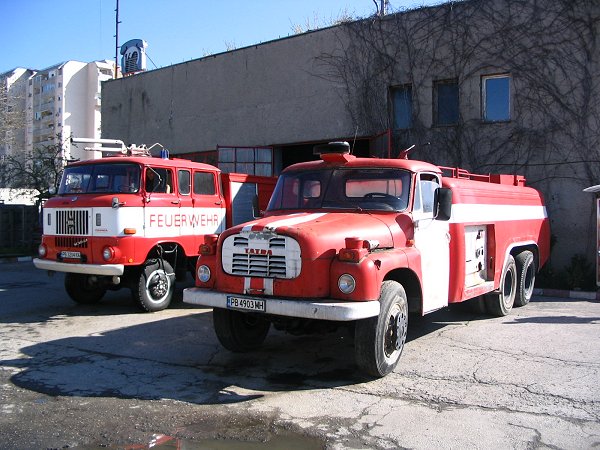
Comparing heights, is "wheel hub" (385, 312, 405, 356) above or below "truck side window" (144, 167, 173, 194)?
below

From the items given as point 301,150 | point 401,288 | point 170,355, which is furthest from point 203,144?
point 401,288

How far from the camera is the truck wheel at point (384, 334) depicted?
17.9 feet

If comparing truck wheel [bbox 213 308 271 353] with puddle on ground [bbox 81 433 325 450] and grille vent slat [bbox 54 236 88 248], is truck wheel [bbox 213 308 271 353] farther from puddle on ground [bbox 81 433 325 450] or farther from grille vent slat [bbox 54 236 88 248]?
grille vent slat [bbox 54 236 88 248]

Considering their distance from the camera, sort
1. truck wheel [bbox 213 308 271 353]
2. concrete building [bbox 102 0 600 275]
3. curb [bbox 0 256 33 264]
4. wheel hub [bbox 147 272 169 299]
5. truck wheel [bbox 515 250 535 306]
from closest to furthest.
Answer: truck wheel [bbox 213 308 271 353] → wheel hub [bbox 147 272 169 299] → truck wheel [bbox 515 250 535 306] → concrete building [bbox 102 0 600 275] → curb [bbox 0 256 33 264]

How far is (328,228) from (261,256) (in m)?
0.75

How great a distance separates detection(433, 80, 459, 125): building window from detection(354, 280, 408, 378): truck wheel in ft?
31.1

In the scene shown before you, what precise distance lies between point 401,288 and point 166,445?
2853 millimetres

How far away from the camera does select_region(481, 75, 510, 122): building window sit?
1359 centimetres

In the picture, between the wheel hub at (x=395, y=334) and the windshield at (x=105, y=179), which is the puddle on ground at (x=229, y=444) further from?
the windshield at (x=105, y=179)

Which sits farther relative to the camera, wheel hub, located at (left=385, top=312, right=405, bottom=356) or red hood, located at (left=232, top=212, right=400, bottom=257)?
wheel hub, located at (left=385, top=312, right=405, bottom=356)

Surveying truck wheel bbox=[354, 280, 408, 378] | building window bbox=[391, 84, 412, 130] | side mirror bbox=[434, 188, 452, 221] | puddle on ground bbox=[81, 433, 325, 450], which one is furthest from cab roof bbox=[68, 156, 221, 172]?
building window bbox=[391, 84, 412, 130]

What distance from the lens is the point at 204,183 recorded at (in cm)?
1056

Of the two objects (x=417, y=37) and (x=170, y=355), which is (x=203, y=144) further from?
(x=170, y=355)

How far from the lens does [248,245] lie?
578cm
